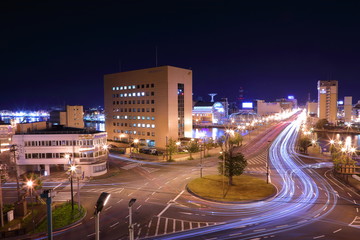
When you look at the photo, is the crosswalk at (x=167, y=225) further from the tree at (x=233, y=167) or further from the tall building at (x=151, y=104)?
the tall building at (x=151, y=104)

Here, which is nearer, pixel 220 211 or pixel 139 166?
pixel 220 211

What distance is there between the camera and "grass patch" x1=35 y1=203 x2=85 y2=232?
956 inches

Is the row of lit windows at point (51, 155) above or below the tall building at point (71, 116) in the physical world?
below

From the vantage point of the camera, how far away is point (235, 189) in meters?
33.6

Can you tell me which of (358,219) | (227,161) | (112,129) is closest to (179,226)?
(227,161)

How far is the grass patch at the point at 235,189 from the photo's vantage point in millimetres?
30680

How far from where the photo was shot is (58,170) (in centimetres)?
4744

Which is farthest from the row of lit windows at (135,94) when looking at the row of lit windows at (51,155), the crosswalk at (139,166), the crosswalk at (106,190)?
the crosswalk at (106,190)

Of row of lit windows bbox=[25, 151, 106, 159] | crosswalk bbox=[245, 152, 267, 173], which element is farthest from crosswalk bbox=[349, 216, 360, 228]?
row of lit windows bbox=[25, 151, 106, 159]

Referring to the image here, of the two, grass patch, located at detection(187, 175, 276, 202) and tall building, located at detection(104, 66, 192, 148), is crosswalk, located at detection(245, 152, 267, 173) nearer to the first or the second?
grass patch, located at detection(187, 175, 276, 202)

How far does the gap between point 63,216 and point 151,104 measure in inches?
2109

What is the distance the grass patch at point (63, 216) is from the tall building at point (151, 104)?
147 feet

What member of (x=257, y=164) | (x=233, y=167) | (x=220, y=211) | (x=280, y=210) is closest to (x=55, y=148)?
(x=233, y=167)

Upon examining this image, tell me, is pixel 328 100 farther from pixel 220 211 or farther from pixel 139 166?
pixel 220 211
